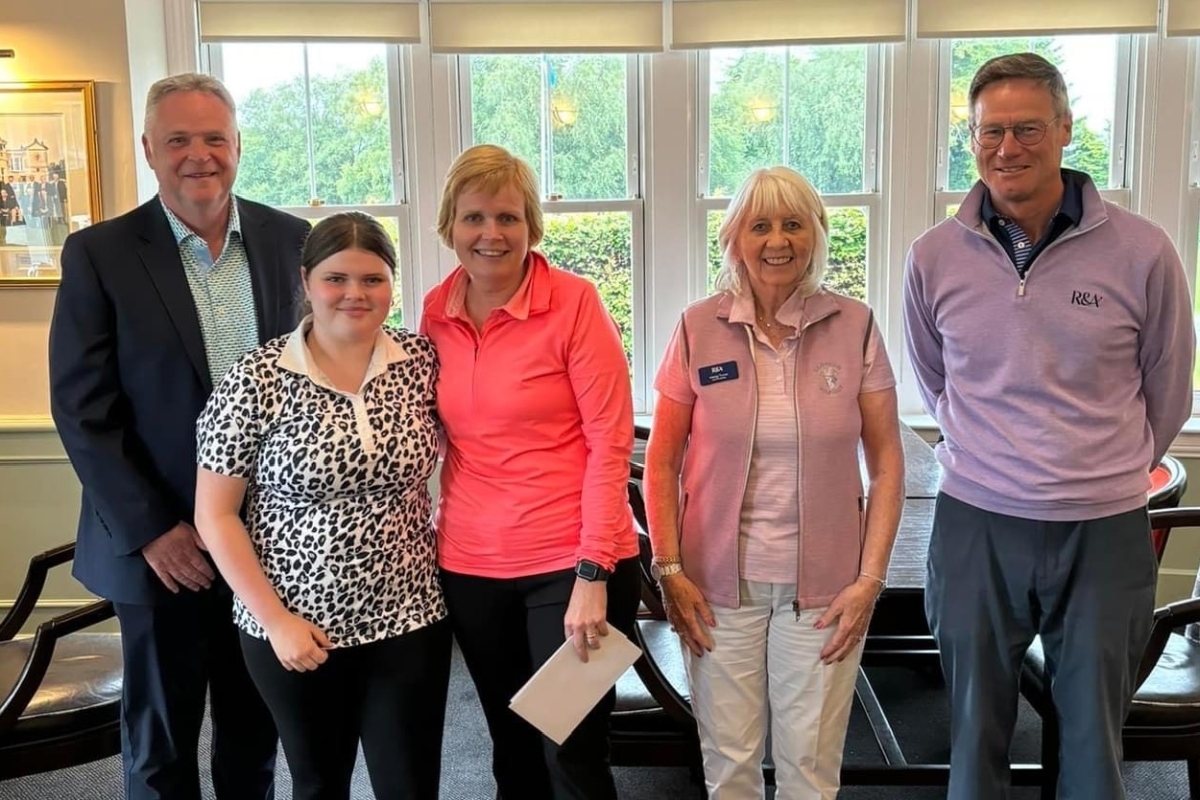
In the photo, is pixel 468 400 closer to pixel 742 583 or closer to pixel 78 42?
pixel 742 583

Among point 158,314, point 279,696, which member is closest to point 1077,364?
point 279,696

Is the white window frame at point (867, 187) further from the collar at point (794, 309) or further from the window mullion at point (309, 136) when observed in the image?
the collar at point (794, 309)

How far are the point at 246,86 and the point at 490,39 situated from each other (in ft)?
3.12

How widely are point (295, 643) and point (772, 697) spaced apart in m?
0.82

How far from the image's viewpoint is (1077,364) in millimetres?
1558

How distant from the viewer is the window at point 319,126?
11.5 feet

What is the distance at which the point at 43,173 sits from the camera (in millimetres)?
3033

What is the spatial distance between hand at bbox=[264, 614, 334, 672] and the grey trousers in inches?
43.1

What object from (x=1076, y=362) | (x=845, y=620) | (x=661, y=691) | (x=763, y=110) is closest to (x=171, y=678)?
(x=661, y=691)

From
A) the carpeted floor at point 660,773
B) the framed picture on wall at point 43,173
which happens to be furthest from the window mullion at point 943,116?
the framed picture on wall at point 43,173

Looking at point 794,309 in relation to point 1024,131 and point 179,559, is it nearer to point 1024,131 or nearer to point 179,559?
point 1024,131

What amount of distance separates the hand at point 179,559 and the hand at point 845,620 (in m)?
1.12

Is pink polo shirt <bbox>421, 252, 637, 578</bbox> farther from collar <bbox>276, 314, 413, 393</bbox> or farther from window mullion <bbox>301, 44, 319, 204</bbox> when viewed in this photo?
window mullion <bbox>301, 44, 319, 204</bbox>

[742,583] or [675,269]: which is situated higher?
[675,269]
